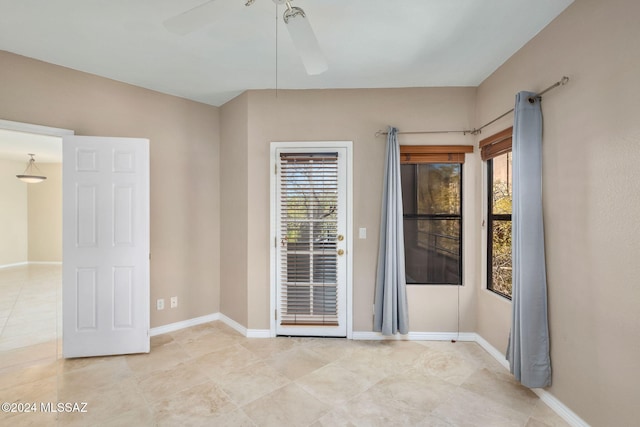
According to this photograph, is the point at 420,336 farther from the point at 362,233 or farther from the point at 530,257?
the point at 530,257

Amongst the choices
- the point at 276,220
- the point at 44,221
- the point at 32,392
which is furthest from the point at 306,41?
the point at 44,221

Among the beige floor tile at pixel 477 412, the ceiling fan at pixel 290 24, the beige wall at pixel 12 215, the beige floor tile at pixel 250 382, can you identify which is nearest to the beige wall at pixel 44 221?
the beige wall at pixel 12 215

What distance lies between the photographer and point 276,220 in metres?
3.09

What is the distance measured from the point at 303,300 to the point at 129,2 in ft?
9.43

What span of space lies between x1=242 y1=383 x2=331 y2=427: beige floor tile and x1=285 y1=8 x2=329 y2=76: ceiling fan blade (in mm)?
2253

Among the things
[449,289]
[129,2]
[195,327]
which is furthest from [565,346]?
[129,2]

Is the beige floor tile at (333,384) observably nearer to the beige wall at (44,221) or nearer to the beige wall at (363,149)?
the beige wall at (363,149)

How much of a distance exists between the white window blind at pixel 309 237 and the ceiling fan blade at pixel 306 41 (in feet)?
4.67

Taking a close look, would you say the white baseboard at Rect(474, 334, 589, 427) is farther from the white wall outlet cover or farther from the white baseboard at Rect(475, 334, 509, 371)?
the white wall outlet cover

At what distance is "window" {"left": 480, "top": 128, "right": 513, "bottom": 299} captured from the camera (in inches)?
102

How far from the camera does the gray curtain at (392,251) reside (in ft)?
9.37

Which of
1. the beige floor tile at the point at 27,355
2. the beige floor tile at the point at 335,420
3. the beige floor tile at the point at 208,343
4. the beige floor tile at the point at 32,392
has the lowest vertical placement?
the beige floor tile at the point at 335,420

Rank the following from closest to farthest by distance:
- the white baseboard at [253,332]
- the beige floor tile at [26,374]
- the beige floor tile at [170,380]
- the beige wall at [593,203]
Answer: the beige wall at [593,203] < the beige floor tile at [170,380] < the beige floor tile at [26,374] < the white baseboard at [253,332]

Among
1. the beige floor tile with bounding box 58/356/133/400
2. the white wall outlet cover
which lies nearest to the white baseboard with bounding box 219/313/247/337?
the beige floor tile with bounding box 58/356/133/400
